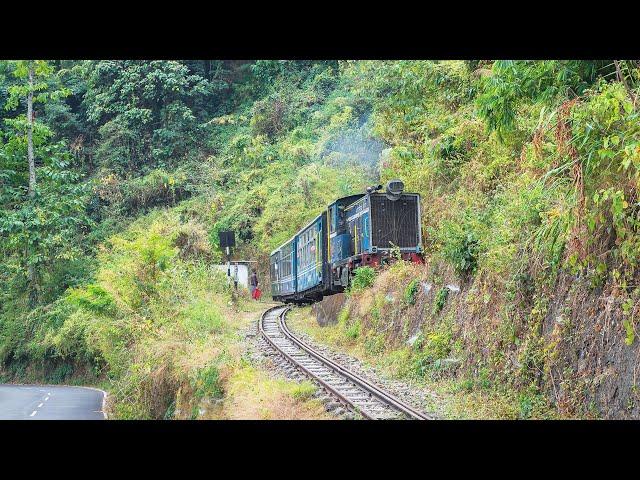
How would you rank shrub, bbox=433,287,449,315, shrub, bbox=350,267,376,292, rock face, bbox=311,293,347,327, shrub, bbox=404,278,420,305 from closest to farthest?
shrub, bbox=433,287,449,315 → shrub, bbox=404,278,420,305 → shrub, bbox=350,267,376,292 → rock face, bbox=311,293,347,327

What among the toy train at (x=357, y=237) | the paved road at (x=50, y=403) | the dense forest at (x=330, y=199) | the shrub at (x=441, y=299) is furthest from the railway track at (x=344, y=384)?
the paved road at (x=50, y=403)

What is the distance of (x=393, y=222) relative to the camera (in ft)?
54.0

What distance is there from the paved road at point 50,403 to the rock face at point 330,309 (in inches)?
257

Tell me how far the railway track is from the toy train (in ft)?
7.88

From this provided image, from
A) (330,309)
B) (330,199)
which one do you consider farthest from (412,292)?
(330,199)

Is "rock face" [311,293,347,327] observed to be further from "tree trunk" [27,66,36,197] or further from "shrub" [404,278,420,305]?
"tree trunk" [27,66,36,197]

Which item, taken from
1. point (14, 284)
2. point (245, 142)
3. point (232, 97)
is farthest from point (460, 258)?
point (232, 97)

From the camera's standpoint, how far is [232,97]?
4647 centimetres

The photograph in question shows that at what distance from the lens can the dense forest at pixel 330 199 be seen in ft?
24.5

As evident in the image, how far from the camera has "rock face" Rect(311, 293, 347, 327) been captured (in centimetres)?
1933

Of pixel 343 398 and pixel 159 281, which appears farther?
pixel 159 281

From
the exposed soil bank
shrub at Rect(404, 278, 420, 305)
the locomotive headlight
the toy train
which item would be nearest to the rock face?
the toy train
